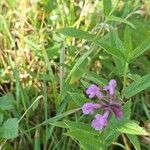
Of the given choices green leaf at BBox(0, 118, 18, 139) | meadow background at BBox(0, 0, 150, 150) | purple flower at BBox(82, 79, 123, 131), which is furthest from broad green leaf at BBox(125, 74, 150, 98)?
green leaf at BBox(0, 118, 18, 139)

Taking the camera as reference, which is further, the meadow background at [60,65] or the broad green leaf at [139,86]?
the meadow background at [60,65]

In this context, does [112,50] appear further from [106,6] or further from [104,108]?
[106,6]

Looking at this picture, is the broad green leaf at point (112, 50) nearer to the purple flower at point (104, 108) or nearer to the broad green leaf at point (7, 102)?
the purple flower at point (104, 108)

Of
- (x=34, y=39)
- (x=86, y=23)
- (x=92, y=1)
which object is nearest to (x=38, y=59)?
(x=34, y=39)

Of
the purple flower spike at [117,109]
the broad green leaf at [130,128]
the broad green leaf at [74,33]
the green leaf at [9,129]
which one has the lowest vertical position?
the green leaf at [9,129]

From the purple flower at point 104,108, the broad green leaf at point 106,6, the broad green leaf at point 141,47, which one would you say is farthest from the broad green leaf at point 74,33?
the purple flower at point 104,108

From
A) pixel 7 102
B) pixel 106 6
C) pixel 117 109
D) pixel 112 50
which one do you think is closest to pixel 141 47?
pixel 112 50
